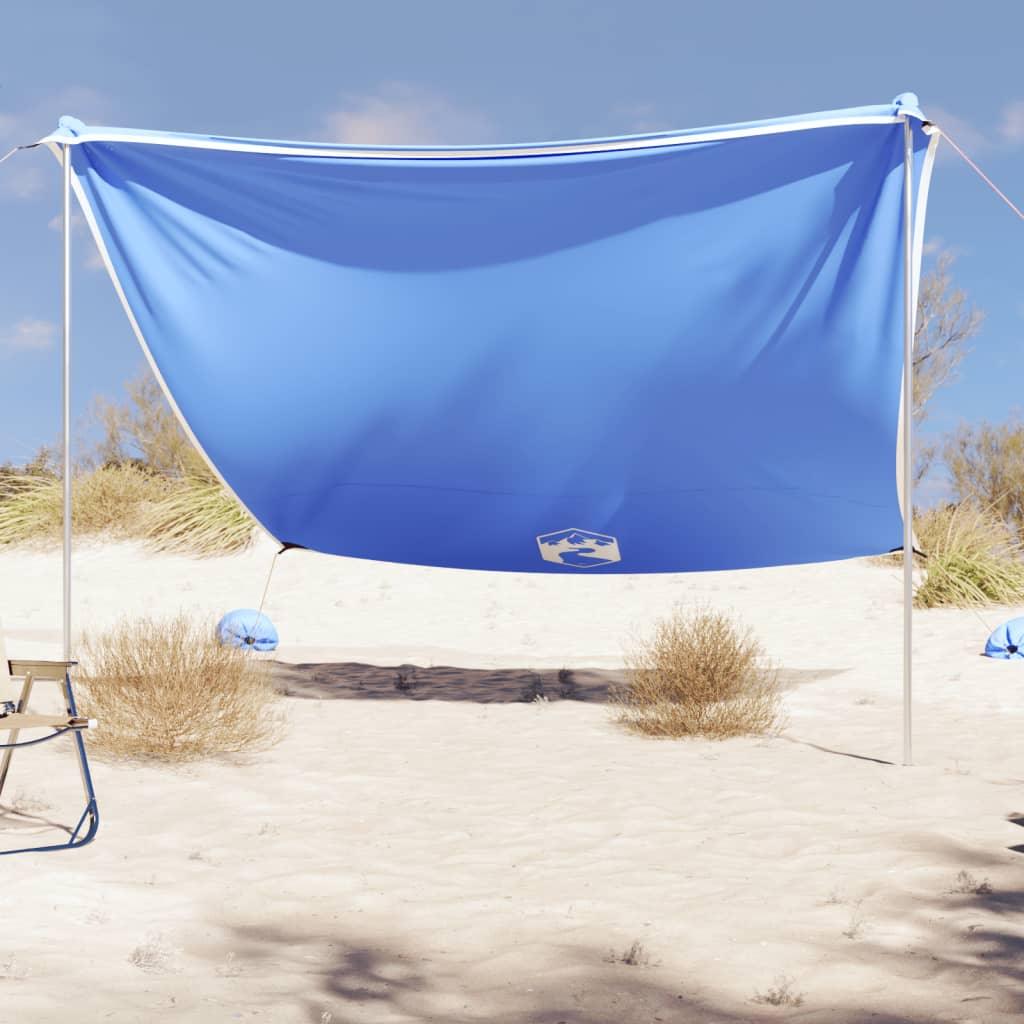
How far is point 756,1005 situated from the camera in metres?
2.38

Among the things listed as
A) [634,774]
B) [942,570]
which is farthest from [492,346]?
[942,570]

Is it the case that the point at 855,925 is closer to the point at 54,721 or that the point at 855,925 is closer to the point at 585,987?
the point at 585,987

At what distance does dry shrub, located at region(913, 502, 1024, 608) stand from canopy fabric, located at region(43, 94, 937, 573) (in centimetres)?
425

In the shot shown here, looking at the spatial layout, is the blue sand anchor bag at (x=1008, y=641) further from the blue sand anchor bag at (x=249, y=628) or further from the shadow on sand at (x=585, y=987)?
the shadow on sand at (x=585, y=987)

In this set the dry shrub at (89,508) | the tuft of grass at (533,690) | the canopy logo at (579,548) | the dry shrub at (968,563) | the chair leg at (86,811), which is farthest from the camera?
the dry shrub at (89,508)

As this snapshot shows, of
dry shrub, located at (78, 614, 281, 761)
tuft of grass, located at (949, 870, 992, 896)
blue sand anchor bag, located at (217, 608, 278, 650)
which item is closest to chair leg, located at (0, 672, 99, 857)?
dry shrub, located at (78, 614, 281, 761)

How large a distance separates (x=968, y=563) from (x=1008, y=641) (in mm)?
2858

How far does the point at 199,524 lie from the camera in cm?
1305

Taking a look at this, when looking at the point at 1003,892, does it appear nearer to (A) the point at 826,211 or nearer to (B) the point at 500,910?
(B) the point at 500,910

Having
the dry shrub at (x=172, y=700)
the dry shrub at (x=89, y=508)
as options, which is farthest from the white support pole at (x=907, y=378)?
the dry shrub at (x=89, y=508)

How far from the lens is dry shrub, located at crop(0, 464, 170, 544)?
1352 centimetres

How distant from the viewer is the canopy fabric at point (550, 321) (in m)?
5.11

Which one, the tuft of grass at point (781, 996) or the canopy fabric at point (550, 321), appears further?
the canopy fabric at point (550, 321)

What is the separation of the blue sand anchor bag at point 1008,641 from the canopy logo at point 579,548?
9.98 feet
